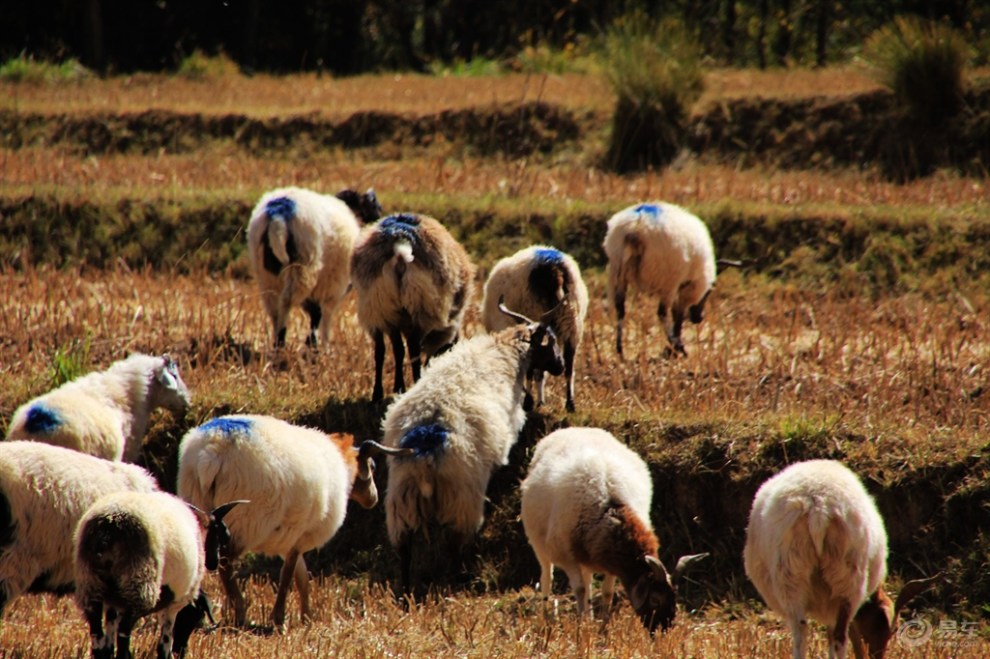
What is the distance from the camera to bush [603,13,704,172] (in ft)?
60.8

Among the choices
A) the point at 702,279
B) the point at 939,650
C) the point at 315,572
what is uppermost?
the point at 702,279

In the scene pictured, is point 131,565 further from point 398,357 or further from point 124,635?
point 398,357

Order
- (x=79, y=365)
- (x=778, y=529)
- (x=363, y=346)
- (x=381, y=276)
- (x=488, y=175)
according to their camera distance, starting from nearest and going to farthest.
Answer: (x=778, y=529) < (x=381, y=276) < (x=79, y=365) < (x=363, y=346) < (x=488, y=175)

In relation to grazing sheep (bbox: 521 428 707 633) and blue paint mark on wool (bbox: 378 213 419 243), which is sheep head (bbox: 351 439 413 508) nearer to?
grazing sheep (bbox: 521 428 707 633)

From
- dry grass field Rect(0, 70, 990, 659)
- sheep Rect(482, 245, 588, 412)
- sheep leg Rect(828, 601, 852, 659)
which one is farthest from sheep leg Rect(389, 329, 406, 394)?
sheep leg Rect(828, 601, 852, 659)

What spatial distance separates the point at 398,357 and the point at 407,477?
77.1 inches

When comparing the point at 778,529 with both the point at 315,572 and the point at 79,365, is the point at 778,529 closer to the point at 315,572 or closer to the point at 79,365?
the point at 315,572

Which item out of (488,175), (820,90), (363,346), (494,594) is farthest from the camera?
(820,90)

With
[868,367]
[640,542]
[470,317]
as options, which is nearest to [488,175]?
[470,317]

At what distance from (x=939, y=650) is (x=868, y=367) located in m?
4.12

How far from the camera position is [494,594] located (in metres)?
9.38

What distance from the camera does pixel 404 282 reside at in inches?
396

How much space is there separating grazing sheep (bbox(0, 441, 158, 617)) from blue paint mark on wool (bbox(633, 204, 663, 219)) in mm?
6411

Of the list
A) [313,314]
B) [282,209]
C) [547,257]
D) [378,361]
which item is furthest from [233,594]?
[313,314]
